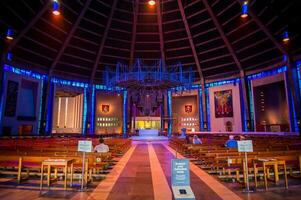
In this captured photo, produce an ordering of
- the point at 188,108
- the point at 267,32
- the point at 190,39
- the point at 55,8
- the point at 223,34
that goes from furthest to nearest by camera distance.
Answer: the point at 188,108 → the point at 190,39 → the point at 223,34 → the point at 267,32 → the point at 55,8

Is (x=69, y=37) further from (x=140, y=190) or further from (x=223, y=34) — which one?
(x=140, y=190)

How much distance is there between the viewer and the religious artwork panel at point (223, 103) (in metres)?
30.0

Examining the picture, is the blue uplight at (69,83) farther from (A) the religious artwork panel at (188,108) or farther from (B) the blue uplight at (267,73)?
(B) the blue uplight at (267,73)

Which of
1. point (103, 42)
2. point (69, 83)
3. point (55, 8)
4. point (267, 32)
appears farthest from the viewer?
point (69, 83)

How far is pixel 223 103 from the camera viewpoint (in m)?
30.7

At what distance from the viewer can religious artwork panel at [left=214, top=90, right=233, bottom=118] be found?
30.0 meters

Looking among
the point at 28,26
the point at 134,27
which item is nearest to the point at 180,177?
the point at 28,26

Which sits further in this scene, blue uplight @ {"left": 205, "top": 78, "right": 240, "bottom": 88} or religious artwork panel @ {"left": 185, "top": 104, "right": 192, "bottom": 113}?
religious artwork panel @ {"left": 185, "top": 104, "right": 192, "bottom": 113}

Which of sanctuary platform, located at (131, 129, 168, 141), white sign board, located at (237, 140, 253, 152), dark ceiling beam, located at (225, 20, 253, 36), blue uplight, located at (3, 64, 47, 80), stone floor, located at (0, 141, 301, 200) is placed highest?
dark ceiling beam, located at (225, 20, 253, 36)

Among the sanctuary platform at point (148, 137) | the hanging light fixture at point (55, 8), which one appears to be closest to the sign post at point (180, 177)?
the hanging light fixture at point (55, 8)

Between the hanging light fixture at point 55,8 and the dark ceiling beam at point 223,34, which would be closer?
the hanging light fixture at point 55,8

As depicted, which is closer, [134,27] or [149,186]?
[149,186]

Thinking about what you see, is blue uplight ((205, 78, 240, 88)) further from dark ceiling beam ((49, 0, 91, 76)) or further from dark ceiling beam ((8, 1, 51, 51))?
dark ceiling beam ((8, 1, 51, 51))

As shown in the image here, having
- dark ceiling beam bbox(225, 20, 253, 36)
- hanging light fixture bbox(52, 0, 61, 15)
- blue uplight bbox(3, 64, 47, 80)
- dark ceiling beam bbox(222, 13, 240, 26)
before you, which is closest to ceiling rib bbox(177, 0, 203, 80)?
dark ceiling beam bbox(222, 13, 240, 26)
